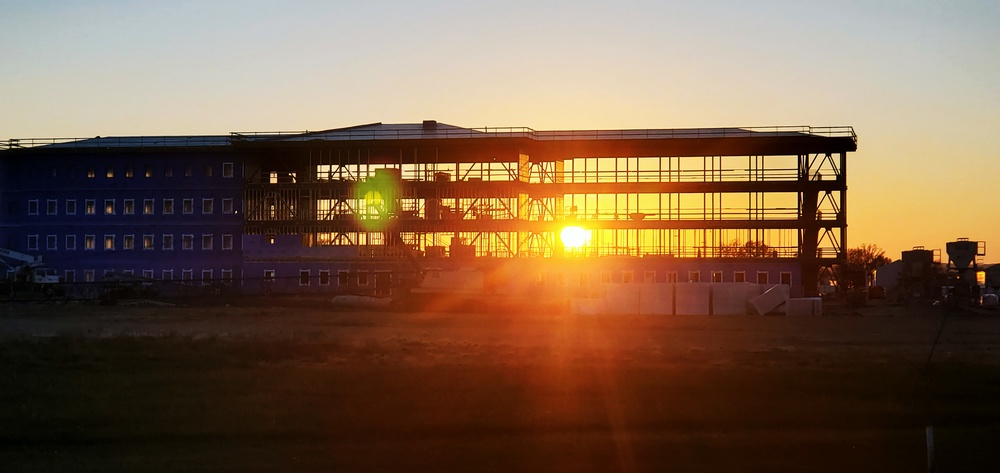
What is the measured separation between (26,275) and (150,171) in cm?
1370

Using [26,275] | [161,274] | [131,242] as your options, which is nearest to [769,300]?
[161,274]

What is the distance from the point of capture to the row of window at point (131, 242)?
290 feet

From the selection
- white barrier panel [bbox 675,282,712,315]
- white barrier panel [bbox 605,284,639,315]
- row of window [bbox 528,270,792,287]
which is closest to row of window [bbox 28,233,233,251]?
row of window [bbox 528,270,792,287]

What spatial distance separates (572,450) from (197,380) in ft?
38.2

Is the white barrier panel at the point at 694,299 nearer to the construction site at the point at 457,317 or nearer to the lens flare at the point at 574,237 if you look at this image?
the construction site at the point at 457,317

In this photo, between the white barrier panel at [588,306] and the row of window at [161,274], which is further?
the row of window at [161,274]

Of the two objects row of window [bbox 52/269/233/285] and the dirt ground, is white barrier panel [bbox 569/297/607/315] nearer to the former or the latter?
the dirt ground

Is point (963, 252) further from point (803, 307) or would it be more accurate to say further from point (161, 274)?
point (161, 274)

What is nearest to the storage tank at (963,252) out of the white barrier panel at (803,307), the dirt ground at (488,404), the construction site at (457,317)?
the construction site at (457,317)

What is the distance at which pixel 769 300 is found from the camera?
6306cm

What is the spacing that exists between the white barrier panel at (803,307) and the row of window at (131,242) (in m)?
45.4

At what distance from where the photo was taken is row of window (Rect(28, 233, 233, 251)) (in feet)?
290

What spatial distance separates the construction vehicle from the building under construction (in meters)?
3.21

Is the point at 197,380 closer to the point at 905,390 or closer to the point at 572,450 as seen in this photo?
the point at 572,450
